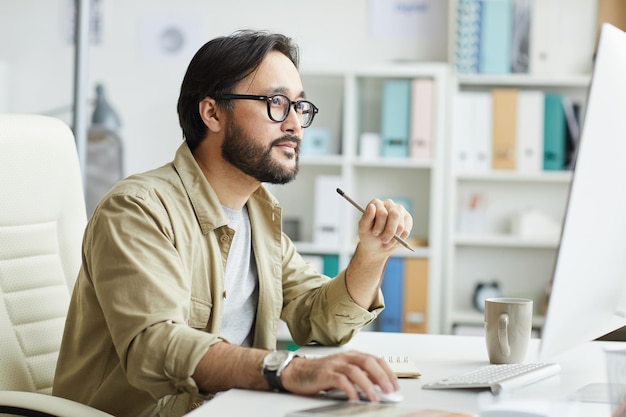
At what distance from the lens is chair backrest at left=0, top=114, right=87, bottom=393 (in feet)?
5.14

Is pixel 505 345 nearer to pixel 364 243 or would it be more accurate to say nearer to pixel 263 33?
pixel 364 243

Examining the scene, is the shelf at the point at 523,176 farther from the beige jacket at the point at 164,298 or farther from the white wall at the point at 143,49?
the beige jacket at the point at 164,298

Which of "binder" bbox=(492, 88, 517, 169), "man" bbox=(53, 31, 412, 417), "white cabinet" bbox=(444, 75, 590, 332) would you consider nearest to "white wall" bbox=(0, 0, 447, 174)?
"binder" bbox=(492, 88, 517, 169)

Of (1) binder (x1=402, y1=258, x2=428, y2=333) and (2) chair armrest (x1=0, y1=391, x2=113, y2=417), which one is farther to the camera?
(1) binder (x1=402, y1=258, x2=428, y2=333)

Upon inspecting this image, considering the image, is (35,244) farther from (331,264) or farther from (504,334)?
(331,264)

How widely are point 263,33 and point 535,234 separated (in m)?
2.28

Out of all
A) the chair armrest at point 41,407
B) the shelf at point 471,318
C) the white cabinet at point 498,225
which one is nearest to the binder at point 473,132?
the white cabinet at point 498,225

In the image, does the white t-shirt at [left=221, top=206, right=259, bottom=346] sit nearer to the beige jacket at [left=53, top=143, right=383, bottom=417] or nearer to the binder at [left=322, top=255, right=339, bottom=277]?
the beige jacket at [left=53, top=143, right=383, bottom=417]

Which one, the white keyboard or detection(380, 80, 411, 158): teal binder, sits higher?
detection(380, 80, 411, 158): teal binder

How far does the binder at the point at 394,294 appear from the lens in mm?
3596

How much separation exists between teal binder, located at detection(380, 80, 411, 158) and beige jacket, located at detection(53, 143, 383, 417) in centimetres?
192

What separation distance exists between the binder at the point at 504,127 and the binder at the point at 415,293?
0.53 m

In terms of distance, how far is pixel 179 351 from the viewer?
3.92ft

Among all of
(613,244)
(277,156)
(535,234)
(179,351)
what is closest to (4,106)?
(535,234)
